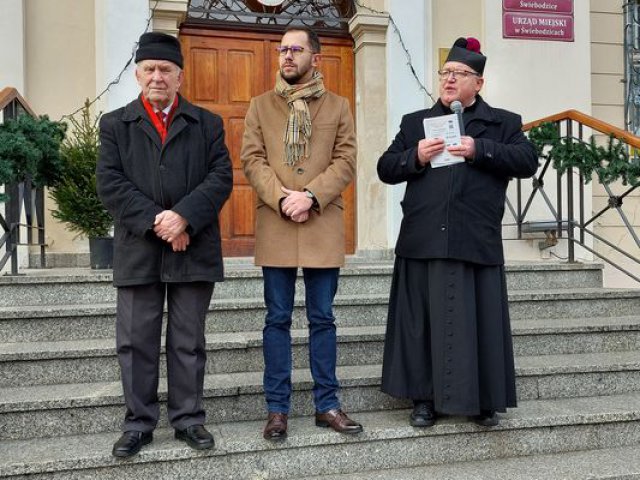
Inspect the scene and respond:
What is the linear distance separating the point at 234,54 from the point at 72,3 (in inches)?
56.5

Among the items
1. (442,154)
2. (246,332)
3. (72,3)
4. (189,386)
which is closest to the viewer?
(189,386)

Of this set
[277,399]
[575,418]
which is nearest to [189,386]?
[277,399]

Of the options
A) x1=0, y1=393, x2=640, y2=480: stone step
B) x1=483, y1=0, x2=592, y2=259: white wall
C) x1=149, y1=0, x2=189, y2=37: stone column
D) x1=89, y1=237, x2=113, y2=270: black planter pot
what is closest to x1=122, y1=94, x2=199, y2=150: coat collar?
x1=0, y1=393, x2=640, y2=480: stone step

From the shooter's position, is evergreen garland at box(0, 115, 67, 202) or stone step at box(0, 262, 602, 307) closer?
evergreen garland at box(0, 115, 67, 202)

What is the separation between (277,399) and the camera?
2.91m

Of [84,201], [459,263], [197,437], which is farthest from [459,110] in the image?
[84,201]

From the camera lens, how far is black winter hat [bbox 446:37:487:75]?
299 cm

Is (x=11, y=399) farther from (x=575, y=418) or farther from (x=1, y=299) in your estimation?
(x=575, y=418)

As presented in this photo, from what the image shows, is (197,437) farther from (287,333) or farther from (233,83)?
(233,83)

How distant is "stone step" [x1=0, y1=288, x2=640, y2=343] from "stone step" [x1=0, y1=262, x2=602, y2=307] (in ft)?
0.39

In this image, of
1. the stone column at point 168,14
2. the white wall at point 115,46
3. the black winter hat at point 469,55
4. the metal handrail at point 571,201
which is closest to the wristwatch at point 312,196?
the black winter hat at point 469,55

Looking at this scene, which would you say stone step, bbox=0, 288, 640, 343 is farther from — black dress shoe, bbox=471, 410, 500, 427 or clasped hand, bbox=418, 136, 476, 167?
clasped hand, bbox=418, 136, 476, 167

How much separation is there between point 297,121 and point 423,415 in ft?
4.86

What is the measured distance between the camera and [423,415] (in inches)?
122
